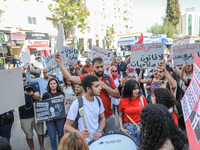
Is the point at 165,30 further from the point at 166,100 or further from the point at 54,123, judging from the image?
the point at 166,100

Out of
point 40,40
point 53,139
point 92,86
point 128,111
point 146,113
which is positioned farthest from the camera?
point 40,40

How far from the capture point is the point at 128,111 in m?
2.89

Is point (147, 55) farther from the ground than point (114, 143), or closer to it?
farther from the ground

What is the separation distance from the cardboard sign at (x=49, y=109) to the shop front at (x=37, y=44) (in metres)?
19.9

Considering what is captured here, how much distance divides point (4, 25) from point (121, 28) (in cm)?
4269

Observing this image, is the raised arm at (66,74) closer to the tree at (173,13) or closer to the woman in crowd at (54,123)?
the woman in crowd at (54,123)

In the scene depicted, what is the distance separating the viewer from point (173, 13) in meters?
52.3

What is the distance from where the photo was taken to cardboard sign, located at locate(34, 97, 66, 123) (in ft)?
11.6

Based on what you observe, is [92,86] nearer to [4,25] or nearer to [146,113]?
[146,113]

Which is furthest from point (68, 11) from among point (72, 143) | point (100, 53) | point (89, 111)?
point (72, 143)

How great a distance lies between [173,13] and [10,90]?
58.6 meters

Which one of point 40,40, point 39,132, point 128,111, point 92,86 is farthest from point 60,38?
point 40,40

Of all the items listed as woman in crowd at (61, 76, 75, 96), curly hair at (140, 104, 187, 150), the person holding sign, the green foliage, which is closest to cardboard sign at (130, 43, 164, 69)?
the person holding sign

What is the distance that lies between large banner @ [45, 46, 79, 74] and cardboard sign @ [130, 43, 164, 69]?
6.71 ft
